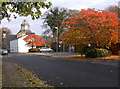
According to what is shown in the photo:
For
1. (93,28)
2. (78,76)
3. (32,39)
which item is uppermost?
(93,28)

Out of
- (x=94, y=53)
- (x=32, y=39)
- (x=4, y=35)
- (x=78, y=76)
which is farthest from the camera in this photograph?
(x=94, y=53)

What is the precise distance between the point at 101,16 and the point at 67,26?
3821 mm

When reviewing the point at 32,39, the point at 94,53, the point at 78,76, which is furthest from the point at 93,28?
the point at 78,76

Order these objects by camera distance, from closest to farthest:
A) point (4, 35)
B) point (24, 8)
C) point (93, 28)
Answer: point (24, 8) < point (4, 35) < point (93, 28)

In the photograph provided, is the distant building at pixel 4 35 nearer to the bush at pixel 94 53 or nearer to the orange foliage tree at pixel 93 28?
the orange foliage tree at pixel 93 28

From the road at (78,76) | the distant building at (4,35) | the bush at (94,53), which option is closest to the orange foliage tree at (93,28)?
the bush at (94,53)

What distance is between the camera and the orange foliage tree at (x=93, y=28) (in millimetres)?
15664

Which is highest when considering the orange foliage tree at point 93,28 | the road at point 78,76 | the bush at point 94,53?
the orange foliage tree at point 93,28

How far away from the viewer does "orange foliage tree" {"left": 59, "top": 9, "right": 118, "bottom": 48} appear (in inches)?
617

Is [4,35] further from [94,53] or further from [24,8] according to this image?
[94,53]

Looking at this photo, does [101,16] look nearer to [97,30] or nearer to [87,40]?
[97,30]

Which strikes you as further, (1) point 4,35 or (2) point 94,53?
(2) point 94,53

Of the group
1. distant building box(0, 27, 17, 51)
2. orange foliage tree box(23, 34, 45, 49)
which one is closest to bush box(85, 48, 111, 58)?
orange foliage tree box(23, 34, 45, 49)

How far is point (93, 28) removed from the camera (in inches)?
622
